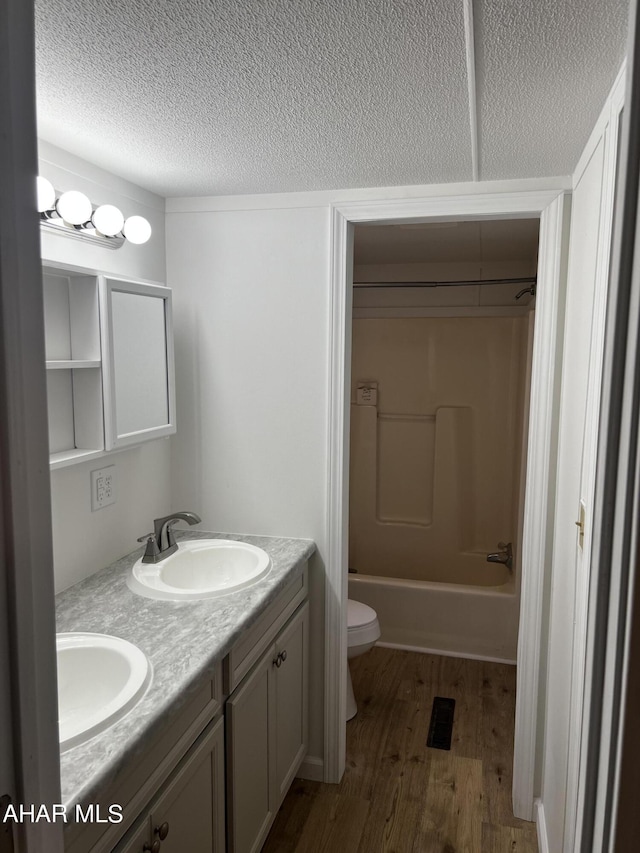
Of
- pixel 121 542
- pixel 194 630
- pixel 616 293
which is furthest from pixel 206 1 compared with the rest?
pixel 121 542

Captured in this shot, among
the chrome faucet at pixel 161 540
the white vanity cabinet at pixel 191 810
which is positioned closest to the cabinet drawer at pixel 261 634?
the white vanity cabinet at pixel 191 810

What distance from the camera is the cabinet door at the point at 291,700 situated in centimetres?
202

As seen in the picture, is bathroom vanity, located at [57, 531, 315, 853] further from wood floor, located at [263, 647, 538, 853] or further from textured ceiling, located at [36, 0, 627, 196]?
textured ceiling, located at [36, 0, 627, 196]

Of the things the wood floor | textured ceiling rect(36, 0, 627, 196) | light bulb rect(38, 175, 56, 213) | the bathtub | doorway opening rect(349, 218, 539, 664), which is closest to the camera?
textured ceiling rect(36, 0, 627, 196)

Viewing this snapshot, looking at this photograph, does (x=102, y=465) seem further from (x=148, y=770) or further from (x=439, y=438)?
(x=439, y=438)

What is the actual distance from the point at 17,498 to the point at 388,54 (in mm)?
1044

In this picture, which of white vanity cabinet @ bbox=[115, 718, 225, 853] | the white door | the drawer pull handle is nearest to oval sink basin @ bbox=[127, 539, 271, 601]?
white vanity cabinet @ bbox=[115, 718, 225, 853]

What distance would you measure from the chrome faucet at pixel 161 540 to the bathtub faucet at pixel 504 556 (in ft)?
6.90

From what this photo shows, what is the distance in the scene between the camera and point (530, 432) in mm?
2146

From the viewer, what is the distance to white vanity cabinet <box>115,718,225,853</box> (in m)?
1.24

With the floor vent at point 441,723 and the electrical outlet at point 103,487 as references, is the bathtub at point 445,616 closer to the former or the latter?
the floor vent at point 441,723

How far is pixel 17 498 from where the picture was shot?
57cm

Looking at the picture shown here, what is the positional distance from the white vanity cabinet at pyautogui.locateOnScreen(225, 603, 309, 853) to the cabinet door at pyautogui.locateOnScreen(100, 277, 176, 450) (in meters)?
0.80

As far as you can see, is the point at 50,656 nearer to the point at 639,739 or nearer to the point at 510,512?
the point at 639,739
